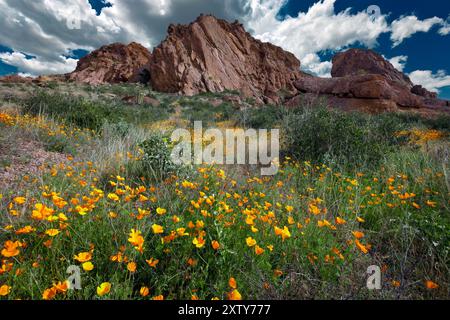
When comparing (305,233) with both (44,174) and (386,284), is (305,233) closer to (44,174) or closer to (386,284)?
(386,284)

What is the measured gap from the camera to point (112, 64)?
195 feet

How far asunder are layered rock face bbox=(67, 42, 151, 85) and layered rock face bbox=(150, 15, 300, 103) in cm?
1144

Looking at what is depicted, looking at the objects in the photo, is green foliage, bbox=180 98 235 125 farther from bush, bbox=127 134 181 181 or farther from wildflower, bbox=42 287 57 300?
wildflower, bbox=42 287 57 300

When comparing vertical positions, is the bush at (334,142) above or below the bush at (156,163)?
above

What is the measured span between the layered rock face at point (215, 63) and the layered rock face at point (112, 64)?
1144 cm

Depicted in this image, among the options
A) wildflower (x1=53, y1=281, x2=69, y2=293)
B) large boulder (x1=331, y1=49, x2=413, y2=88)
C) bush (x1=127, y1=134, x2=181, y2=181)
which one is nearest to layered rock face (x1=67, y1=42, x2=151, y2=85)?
bush (x1=127, y1=134, x2=181, y2=181)

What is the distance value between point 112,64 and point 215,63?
33.4 meters

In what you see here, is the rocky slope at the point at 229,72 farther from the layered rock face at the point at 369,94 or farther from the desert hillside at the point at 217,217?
the desert hillside at the point at 217,217

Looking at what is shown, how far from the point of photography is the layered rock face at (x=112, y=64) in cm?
5478

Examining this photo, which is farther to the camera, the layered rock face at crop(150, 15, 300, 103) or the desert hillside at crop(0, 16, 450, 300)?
the layered rock face at crop(150, 15, 300, 103)

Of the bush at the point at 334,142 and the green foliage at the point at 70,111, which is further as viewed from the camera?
the green foliage at the point at 70,111

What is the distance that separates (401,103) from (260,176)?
17.2m

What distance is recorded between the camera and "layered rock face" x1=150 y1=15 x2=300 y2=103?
121ft

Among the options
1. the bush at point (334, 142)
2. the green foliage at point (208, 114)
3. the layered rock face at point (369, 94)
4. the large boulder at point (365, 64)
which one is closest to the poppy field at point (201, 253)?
the bush at point (334, 142)
